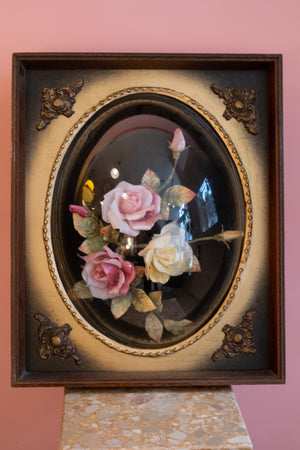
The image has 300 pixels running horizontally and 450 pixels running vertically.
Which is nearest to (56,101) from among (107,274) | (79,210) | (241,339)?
(79,210)

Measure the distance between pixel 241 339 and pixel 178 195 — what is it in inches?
10.7

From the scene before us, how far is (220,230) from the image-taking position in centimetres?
85

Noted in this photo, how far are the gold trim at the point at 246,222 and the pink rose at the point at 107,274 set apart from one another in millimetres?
52

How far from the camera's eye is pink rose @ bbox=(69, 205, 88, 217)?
2.78 ft

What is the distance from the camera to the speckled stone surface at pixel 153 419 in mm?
734

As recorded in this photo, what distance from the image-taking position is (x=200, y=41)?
3.23 ft

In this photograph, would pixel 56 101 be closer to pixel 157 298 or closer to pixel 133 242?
pixel 133 242

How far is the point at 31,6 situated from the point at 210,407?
0.82 m

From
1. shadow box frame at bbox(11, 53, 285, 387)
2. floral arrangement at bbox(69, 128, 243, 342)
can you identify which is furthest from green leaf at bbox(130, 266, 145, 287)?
shadow box frame at bbox(11, 53, 285, 387)

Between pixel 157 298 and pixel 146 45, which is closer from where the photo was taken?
pixel 157 298

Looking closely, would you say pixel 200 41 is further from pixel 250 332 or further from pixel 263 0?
pixel 250 332

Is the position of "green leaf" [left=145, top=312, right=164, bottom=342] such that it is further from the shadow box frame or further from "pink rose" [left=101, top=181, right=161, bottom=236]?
"pink rose" [left=101, top=181, right=161, bottom=236]

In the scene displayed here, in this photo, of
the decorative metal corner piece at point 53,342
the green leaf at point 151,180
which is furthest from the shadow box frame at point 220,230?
the green leaf at point 151,180

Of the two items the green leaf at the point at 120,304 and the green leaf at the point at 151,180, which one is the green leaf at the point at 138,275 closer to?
the green leaf at the point at 120,304
